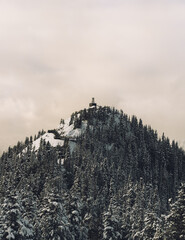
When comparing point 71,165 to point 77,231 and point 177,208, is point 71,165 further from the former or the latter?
point 177,208

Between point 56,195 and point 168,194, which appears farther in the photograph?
point 168,194

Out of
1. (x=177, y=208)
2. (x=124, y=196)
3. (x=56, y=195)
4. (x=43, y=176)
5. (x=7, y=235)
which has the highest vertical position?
(x=43, y=176)

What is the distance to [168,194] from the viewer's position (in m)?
200

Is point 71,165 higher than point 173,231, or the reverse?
A: point 71,165

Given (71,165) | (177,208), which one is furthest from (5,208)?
(71,165)

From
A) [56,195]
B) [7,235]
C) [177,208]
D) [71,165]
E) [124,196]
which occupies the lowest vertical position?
[7,235]

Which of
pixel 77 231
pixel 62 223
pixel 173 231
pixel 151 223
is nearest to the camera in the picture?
pixel 173 231

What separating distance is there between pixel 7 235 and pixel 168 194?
543ft

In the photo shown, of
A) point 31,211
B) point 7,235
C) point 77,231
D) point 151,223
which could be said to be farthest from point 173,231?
point 31,211

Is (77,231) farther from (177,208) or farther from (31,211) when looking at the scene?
(177,208)

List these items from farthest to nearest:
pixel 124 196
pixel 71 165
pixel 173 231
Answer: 1. pixel 71 165
2. pixel 124 196
3. pixel 173 231

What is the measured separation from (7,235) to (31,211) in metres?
21.4

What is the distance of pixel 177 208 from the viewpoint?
3572 cm

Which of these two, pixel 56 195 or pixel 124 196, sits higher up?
pixel 124 196
